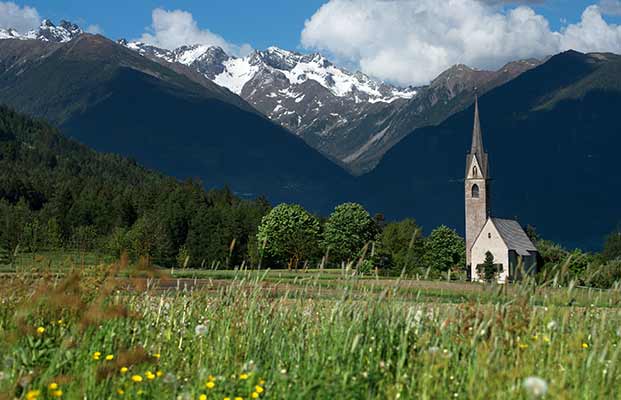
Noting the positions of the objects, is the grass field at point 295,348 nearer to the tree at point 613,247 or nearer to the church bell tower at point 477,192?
the tree at point 613,247

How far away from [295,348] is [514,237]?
373 feet

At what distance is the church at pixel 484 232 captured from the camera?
116250mm

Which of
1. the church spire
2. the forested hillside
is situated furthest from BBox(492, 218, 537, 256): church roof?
the forested hillside

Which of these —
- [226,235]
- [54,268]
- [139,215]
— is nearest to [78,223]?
[139,215]

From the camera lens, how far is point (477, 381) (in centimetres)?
687

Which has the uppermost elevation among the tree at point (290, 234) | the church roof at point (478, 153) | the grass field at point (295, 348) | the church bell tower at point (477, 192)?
the church roof at point (478, 153)

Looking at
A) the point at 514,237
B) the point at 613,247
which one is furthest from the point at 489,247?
the point at 613,247

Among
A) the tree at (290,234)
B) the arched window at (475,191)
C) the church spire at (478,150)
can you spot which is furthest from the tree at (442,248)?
the tree at (290,234)

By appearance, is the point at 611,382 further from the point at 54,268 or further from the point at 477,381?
the point at 54,268

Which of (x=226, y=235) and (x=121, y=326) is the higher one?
(x=226, y=235)

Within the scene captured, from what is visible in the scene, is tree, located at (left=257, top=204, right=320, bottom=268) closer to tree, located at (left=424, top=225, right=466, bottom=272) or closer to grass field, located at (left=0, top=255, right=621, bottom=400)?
tree, located at (left=424, top=225, right=466, bottom=272)

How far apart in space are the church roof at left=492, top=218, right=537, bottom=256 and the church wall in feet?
2.62

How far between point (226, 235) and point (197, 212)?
11.3 metres

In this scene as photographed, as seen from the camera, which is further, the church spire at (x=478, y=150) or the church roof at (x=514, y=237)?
the church spire at (x=478, y=150)
